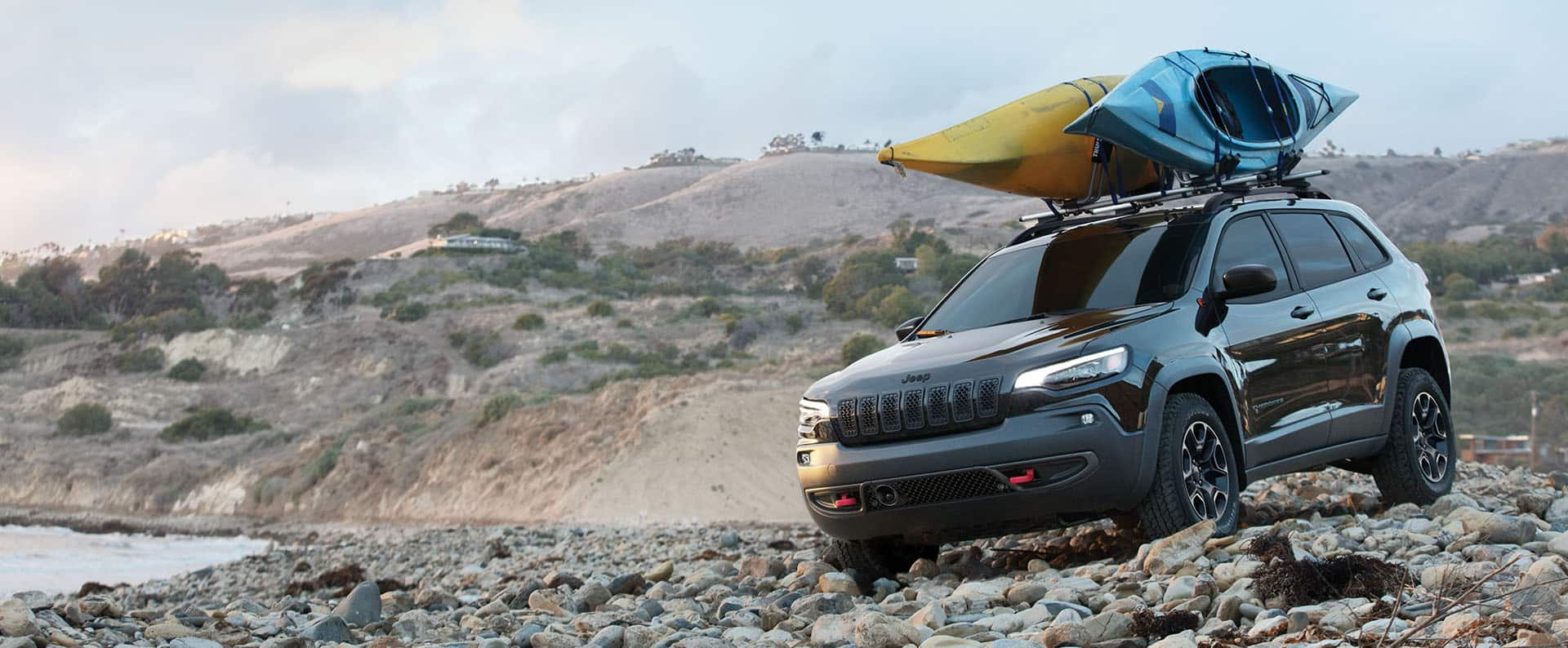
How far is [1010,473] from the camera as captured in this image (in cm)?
707

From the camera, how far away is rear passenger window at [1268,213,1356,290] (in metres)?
8.66

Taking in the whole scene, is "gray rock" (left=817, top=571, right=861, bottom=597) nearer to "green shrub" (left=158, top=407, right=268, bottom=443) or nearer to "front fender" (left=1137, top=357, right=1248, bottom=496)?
"front fender" (left=1137, top=357, right=1248, bottom=496)

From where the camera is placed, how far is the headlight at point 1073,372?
7.09m

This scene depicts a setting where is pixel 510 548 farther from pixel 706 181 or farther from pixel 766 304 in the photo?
pixel 706 181

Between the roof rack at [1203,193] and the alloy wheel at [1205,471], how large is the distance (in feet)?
4.69

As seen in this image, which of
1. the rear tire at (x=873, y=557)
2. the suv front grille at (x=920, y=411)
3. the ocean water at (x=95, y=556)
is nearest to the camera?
the suv front grille at (x=920, y=411)

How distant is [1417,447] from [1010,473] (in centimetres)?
343

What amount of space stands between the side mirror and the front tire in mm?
600

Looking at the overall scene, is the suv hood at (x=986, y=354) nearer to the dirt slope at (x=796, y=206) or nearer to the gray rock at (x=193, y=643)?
the gray rock at (x=193, y=643)

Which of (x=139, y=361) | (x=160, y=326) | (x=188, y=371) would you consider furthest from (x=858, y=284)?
(x=160, y=326)

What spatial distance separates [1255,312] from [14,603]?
6076 mm

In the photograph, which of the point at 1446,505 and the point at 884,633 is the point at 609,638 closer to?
the point at 884,633

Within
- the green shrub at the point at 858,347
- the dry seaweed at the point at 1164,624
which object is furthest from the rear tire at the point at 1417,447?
the green shrub at the point at 858,347

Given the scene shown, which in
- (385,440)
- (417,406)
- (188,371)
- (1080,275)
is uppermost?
(1080,275)
